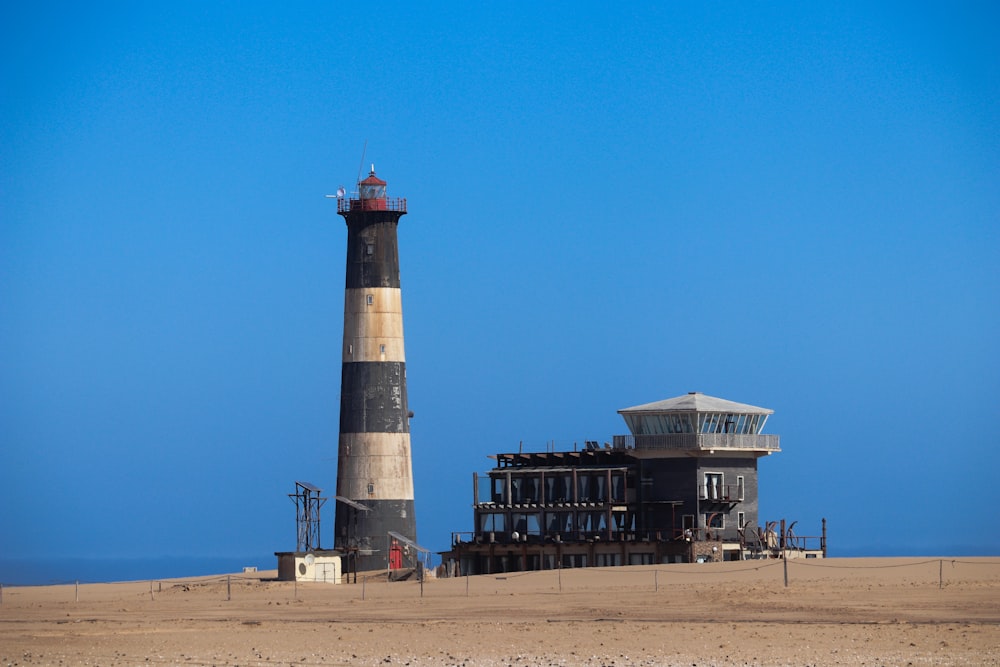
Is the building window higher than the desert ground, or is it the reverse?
the building window

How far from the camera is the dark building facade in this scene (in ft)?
224

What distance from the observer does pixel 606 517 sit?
69812mm

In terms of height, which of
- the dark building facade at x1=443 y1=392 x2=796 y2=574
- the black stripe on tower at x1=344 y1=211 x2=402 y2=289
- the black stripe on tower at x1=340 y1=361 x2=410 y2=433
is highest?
the black stripe on tower at x1=344 y1=211 x2=402 y2=289

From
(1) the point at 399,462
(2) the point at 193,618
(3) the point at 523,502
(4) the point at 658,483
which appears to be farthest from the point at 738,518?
(2) the point at 193,618

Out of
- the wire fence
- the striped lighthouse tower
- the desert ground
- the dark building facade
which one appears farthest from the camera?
the striped lighthouse tower

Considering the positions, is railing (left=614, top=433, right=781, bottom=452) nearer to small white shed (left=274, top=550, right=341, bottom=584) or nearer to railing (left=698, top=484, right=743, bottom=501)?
railing (left=698, top=484, right=743, bottom=501)

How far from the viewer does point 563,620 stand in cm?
4531

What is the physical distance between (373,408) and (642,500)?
36.6 feet

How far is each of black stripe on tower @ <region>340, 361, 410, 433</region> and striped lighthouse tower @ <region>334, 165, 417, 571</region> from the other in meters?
0.04

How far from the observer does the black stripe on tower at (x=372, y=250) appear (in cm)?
7244

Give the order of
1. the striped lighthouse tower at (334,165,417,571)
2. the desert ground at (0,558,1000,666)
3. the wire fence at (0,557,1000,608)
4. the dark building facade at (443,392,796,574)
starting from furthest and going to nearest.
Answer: the striped lighthouse tower at (334,165,417,571) < the dark building facade at (443,392,796,574) < the wire fence at (0,557,1000,608) < the desert ground at (0,558,1000,666)

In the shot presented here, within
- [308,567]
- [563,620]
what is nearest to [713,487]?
[308,567]

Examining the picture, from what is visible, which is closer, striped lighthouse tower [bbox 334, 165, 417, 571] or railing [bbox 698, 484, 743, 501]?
railing [bbox 698, 484, 743, 501]

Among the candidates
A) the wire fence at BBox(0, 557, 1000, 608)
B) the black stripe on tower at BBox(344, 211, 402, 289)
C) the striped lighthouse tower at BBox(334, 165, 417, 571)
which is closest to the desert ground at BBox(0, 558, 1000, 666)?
the wire fence at BBox(0, 557, 1000, 608)
